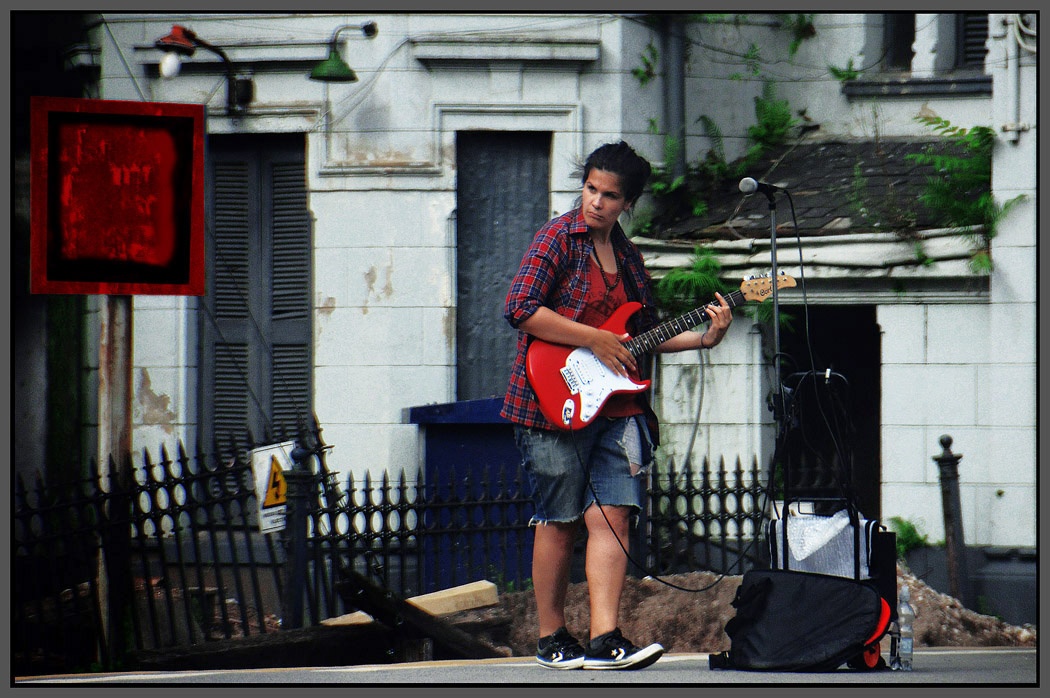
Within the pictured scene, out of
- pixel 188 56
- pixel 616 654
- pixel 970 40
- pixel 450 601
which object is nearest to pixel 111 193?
pixel 188 56

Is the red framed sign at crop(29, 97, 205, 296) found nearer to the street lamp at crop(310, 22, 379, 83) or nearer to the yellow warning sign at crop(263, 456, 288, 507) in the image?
the yellow warning sign at crop(263, 456, 288, 507)

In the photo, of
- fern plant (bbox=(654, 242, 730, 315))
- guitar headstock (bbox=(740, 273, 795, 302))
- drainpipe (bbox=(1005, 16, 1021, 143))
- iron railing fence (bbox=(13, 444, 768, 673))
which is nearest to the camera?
guitar headstock (bbox=(740, 273, 795, 302))

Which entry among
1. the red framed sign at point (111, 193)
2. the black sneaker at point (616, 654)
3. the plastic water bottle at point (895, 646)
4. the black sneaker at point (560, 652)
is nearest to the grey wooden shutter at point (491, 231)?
the red framed sign at point (111, 193)

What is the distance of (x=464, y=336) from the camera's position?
26.6 feet

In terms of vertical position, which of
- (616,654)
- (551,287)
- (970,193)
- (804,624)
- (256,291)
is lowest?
(616,654)

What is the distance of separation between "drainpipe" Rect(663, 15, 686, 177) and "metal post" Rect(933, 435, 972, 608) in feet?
8.61

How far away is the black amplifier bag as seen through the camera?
15.9 ft

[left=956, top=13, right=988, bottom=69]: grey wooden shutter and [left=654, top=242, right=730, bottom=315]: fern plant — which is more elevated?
[left=956, top=13, right=988, bottom=69]: grey wooden shutter

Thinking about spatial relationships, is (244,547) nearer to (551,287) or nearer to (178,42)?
(178,42)

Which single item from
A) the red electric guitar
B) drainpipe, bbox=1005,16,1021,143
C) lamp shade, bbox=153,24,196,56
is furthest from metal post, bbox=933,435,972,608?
lamp shade, bbox=153,24,196,56

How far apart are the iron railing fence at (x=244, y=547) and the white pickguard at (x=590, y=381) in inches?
76.0

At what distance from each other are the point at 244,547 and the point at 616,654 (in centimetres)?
359

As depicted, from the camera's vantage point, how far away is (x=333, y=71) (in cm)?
761

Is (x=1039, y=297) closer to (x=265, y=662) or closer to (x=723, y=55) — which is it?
(x=723, y=55)
